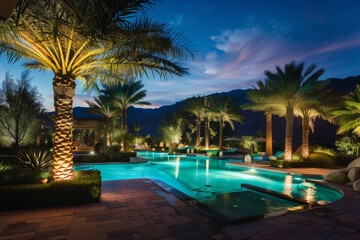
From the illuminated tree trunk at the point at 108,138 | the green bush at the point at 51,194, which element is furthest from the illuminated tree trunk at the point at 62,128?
the illuminated tree trunk at the point at 108,138

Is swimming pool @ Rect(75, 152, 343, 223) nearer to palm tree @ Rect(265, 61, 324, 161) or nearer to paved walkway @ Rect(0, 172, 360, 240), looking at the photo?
paved walkway @ Rect(0, 172, 360, 240)

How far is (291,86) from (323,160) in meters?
6.22

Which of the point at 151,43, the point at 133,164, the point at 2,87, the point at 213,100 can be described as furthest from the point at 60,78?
the point at 213,100

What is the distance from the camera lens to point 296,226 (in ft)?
15.0

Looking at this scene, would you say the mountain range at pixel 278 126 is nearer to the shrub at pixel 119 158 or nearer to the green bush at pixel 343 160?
the shrub at pixel 119 158

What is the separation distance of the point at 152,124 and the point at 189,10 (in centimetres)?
10884

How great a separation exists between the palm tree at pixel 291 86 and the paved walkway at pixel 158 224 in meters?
11.9

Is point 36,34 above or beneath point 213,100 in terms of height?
beneath

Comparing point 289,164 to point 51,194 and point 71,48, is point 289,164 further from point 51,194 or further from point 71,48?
point 71,48

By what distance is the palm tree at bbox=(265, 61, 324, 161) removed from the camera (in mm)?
16578

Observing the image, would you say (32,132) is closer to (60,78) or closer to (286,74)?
(60,78)

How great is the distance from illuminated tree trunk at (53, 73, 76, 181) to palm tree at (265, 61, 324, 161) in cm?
1559

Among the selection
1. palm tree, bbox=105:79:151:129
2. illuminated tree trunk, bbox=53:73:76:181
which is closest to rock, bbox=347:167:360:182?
illuminated tree trunk, bbox=53:73:76:181

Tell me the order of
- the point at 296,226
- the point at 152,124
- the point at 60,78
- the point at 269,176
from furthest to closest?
the point at 152,124, the point at 269,176, the point at 60,78, the point at 296,226
